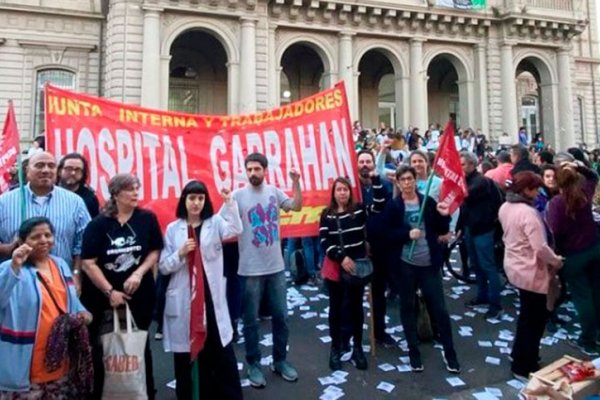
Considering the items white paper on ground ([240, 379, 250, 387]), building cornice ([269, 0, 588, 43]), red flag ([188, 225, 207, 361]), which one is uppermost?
building cornice ([269, 0, 588, 43])

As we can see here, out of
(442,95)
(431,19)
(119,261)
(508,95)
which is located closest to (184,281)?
(119,261)

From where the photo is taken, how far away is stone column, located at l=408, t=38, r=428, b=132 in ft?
79.9

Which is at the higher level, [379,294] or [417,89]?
[417,89]

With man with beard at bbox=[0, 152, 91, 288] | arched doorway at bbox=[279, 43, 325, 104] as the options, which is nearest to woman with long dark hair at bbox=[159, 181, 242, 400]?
man with beard at bbox=[0, 152, 91, 288]

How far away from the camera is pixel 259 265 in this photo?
4.76m

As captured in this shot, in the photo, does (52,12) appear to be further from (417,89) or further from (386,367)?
(386,367)

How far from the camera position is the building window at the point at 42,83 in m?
22.0

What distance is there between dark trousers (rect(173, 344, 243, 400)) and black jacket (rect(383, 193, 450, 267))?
6.98 feet

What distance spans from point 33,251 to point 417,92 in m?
23.4

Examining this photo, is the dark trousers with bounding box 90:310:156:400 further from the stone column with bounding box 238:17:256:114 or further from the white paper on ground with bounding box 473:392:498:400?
the stone column with bounding box 238:17:256:114

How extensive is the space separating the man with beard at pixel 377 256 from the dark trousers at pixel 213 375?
214cm

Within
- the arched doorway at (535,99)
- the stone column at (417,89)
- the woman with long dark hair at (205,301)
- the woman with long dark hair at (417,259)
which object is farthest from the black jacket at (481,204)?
the arched doorway at (535,99)

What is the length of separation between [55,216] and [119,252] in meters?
0.73

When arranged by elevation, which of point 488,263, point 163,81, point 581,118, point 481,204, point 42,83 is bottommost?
point 488,263
